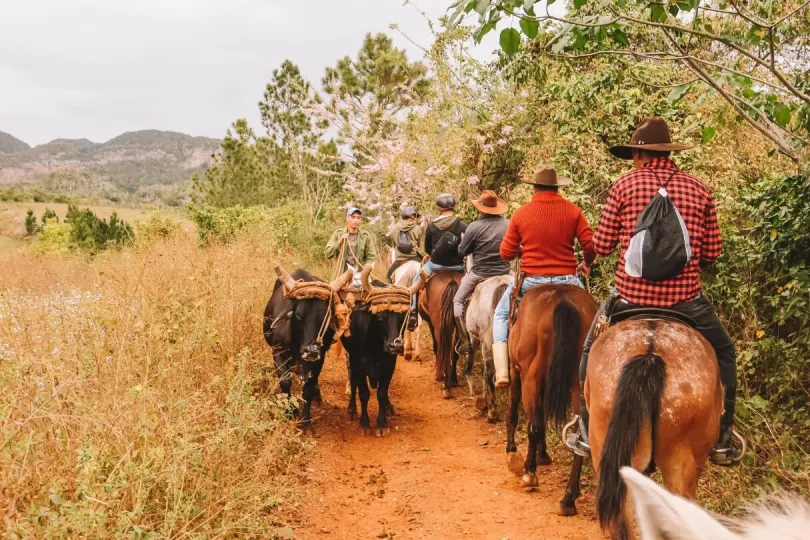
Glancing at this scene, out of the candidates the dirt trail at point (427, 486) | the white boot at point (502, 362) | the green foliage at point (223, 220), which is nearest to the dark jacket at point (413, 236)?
the dirt trail at point (427, 486)

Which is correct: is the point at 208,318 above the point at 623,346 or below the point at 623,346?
below

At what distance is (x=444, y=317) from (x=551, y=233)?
3.30 metres

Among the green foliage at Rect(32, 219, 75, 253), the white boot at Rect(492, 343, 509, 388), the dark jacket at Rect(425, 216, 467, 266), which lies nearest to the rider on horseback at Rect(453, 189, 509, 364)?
the dark jacket at Rect(425, 216, 467, 266)

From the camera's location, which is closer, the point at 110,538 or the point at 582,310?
the point at 110,538

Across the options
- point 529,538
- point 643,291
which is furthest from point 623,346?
point 529,538

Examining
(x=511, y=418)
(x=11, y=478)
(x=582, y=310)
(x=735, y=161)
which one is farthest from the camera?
(x=735, y=161)

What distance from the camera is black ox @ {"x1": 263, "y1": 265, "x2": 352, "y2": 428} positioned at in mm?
6820

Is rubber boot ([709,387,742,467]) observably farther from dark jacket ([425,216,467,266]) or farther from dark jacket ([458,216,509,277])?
dark jacket ([425,216,467,266])

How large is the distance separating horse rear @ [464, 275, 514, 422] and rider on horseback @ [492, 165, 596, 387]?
135cm

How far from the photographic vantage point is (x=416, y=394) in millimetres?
9375

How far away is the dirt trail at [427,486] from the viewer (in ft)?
16.8

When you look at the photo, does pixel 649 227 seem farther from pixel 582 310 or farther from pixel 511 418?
pixel 511 418

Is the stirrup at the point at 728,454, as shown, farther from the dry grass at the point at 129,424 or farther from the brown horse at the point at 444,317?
the brown horse at the point at 444,317

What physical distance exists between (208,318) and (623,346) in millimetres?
4742
